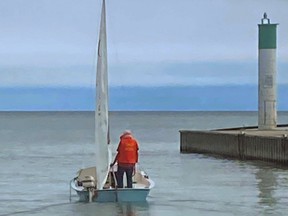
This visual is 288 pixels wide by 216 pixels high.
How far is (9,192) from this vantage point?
32906mm

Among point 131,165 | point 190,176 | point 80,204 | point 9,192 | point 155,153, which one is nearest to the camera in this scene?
point 131,165

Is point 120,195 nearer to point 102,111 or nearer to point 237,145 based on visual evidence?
point 102,111

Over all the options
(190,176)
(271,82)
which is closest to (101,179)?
(190,176)

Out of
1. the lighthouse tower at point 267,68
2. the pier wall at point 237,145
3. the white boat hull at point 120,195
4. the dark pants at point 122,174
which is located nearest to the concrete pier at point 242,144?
the pier wall at point 237,145

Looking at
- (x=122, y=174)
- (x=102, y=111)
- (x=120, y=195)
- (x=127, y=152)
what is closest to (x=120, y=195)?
(x=120, y=195)

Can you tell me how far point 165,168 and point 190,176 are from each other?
20.4 ft

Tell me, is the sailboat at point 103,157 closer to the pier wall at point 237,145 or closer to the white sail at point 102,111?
the white sail at point 102,111

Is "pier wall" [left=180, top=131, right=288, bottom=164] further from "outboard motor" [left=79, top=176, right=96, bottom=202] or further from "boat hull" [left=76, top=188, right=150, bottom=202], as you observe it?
"outboard motor" [left=79, top=176, right=96, bottom=202]

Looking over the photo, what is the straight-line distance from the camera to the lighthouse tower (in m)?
48.1

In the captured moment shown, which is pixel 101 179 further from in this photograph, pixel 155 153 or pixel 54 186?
pixel 155 153

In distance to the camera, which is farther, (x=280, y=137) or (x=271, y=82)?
(x=271, y=82)

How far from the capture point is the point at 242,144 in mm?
46188

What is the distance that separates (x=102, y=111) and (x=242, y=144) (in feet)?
69.6

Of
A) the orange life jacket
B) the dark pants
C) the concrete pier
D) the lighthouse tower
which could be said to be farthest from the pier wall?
the orange life jacket
